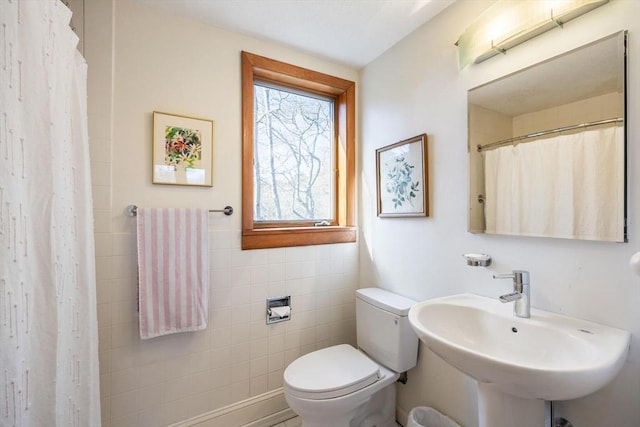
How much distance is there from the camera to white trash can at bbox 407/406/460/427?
1.33 m

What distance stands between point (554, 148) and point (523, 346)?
0.72 meters

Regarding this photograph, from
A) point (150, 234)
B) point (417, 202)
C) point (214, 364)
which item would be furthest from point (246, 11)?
point (214, 364)

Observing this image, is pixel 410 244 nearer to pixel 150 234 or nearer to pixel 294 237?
pixel 294 237

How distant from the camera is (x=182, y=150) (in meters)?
1.48

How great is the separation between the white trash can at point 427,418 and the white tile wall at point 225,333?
0.65 m

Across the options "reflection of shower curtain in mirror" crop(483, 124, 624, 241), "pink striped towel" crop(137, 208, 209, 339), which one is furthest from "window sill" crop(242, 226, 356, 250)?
"reflection of shower curtain in mirror" crop(483, 124, 624, 241)

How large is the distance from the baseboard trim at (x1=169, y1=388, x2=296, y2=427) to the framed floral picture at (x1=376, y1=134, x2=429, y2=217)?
1326 millimetres

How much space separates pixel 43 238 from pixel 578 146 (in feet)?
5.31

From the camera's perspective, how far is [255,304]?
65.4 inches

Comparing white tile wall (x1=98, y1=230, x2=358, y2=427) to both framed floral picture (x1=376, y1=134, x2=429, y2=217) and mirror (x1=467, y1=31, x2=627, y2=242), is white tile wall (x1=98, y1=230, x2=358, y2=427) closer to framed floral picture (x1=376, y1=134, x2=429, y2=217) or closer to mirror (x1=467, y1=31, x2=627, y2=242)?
framed floral picture (x1=376, y1=134, x2=429, y2=217)

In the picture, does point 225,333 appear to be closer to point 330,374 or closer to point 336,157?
point 330,374

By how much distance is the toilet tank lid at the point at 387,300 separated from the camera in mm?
1464

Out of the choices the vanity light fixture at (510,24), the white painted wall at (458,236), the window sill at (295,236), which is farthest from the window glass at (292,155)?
the vanity light fixture at (510,24)

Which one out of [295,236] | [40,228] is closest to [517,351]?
[295,236]
